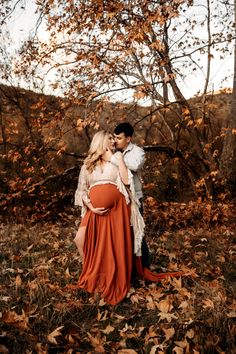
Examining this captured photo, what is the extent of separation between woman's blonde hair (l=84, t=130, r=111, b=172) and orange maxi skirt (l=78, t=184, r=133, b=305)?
29cm

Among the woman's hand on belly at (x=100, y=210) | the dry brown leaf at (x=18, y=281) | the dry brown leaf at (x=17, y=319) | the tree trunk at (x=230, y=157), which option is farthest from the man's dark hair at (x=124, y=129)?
the tree trunk at (x=230, y=157)

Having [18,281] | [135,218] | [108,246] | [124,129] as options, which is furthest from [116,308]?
[124,129]

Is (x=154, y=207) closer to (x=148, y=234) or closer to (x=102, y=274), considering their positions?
(x=148, y=234)

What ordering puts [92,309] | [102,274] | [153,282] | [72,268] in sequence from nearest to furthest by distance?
[92,309]
[102,274]
[153,282]
[72,268]

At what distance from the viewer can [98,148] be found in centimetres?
440

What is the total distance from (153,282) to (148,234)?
122 inches

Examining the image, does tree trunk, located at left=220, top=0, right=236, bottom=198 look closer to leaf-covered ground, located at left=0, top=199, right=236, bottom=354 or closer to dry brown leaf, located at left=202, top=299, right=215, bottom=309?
leaf-covered ground, located at left=0, top=199, right=236, bottom=354

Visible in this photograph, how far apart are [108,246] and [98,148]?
1170mm

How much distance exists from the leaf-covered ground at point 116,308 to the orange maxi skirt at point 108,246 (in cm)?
17

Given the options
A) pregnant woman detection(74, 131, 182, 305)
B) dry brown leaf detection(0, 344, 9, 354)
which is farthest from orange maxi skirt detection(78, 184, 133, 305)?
dry brown leaf detection(0, 344, 9, 354)

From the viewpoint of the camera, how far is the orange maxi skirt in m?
4.40

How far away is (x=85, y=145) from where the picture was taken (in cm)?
1462

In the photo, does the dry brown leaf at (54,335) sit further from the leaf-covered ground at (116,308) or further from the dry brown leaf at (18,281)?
the dry brown leaf at (18,281)

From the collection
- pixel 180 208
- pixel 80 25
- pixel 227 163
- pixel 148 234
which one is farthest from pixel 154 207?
pixel 80 25
